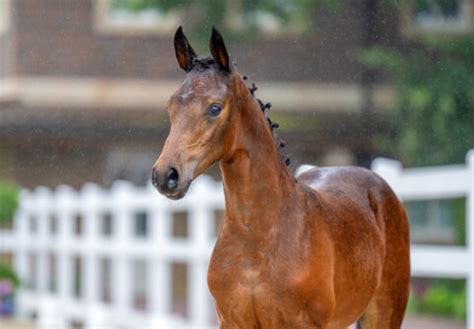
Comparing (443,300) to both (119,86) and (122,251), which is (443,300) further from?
(119,86)

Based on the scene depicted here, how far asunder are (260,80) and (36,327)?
20.9 ft

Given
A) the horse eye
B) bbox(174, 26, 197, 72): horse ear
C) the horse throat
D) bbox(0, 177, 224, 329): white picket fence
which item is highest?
bbox(174, 26, 197, 72): horse ear

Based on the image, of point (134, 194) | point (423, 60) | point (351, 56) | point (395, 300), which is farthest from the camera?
point (351, 56)

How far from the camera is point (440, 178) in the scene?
22.4ft

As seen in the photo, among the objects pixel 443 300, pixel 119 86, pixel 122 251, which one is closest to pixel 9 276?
pixel 122 251

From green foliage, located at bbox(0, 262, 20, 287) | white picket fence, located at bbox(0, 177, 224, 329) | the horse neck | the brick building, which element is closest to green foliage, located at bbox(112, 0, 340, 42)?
the brick building

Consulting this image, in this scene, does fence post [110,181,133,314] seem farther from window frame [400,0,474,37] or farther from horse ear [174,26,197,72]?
horse ear [174,26,197,72]

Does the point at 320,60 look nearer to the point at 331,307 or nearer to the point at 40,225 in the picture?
the point at 40,225

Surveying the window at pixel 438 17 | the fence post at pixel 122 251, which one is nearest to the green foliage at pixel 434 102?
the window at pixel 438 17

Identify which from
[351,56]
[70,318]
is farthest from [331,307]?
[351,56]

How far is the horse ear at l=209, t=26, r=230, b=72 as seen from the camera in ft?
10.3

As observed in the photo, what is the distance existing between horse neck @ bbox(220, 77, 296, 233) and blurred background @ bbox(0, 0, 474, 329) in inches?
427

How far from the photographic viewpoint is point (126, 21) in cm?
1723

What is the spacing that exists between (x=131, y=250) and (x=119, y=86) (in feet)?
24.6
